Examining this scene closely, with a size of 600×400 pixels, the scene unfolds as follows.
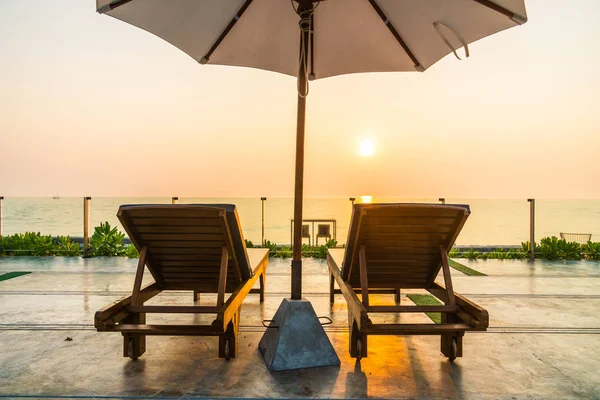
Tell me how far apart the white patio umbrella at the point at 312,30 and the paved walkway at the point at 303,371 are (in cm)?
70

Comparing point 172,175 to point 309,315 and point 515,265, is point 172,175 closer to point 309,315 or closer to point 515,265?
point 515,265

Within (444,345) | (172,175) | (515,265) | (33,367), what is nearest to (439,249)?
(444,345)

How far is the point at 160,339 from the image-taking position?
316cm

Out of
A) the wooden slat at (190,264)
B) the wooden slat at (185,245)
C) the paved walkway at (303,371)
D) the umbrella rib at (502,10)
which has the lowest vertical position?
the paved walkway at (303,371)

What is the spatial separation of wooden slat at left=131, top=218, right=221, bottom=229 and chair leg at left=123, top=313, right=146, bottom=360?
654mm

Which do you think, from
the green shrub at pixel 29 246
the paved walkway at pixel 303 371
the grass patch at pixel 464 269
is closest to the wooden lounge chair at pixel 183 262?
the paved walkway at pixel 303 371

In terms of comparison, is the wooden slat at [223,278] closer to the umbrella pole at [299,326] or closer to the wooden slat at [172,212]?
the wooden slat at [172,212]

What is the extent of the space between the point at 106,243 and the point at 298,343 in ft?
Result: 20.8

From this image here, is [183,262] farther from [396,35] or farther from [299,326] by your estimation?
[396,35]

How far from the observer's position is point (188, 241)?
2.84 metres

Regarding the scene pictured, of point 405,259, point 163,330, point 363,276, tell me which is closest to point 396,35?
point 405,259

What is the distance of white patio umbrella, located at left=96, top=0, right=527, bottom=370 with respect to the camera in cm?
272

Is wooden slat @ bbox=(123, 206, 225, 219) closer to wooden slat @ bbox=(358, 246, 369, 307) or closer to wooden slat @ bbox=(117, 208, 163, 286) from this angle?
wooden slat @ bbox=(117, 208, 163, 286)

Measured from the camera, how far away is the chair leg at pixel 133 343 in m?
2.66
